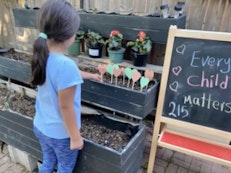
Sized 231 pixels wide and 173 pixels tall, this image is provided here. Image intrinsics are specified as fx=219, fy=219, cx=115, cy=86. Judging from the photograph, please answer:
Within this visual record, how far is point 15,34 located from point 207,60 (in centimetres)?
244

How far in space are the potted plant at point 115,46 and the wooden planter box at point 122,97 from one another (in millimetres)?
297

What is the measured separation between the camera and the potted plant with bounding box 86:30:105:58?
1.81 metres

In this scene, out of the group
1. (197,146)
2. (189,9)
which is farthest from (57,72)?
(189,9)

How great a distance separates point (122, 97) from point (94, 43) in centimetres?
56

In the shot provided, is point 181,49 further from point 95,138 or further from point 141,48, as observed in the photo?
point 95,138

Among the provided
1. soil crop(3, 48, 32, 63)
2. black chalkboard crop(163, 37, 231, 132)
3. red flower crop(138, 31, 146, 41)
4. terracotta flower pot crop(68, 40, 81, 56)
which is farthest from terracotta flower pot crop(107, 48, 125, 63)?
soil crop(3, 48, 32, 63)

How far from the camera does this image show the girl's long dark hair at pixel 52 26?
0.96 meters

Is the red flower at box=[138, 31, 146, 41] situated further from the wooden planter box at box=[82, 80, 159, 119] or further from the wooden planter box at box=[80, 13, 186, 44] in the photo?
the wooden planter box at box=[82, 80, 159, 119]

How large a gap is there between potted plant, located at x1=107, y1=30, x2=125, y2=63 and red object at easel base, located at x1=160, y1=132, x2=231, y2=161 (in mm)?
714

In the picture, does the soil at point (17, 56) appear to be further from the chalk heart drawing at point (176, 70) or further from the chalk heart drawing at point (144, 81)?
the chalk heart drawing at point (176, 70)

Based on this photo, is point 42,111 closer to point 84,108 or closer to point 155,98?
point 84,108

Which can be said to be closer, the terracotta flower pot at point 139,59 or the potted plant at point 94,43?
the terracotta flower pot at point 139,59

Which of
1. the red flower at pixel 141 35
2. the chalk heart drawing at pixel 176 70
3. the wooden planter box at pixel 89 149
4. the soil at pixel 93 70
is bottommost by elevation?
the wooden planter box at pixel 89 149

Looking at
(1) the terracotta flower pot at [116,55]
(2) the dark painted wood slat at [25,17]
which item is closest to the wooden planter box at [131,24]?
(1) the terracotta flower pot at [116,55]
